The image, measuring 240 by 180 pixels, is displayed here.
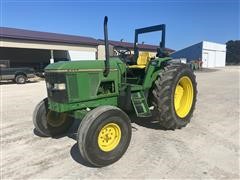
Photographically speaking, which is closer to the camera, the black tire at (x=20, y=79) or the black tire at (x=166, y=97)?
the black tire at (x=166, y=97)

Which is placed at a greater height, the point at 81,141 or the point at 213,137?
the point at 81,141

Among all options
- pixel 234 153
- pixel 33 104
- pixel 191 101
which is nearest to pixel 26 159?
pixel 234 153

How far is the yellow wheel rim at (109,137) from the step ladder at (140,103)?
3.40ft

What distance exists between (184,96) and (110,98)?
214 cm

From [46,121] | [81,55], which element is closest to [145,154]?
Answer: [46,121]

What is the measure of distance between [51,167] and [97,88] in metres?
1.51

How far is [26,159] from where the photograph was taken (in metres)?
4.17

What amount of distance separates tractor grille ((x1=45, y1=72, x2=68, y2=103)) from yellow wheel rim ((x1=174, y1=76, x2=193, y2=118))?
2769 millimetres

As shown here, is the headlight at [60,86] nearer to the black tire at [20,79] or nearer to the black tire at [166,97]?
the black tire at [166,97]

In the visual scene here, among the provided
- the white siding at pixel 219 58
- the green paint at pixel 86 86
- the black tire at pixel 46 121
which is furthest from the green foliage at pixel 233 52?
the black tire at pixel 46 121

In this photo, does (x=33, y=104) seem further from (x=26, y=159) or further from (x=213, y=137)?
(x=213, y=137)

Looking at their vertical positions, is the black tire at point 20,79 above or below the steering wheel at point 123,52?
below

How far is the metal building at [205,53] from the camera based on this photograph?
4494 cm

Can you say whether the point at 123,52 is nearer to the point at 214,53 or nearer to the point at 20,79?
the point at 20,79
